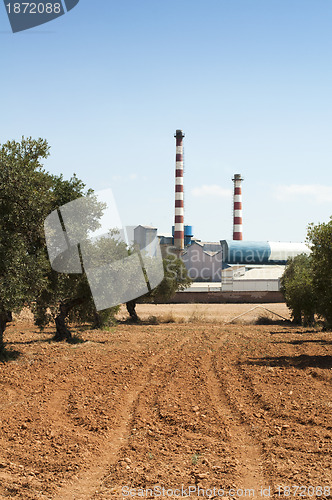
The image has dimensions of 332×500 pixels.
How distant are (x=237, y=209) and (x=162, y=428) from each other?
9703cm

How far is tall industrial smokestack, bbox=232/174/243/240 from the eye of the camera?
10356cm

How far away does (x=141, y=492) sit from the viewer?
7.17 meters

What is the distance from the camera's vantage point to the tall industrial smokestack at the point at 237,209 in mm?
103562

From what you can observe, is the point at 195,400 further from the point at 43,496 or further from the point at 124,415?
the point at 43,496

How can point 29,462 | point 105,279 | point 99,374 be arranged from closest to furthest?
point 29,462 < point 99,374 < point 105,279

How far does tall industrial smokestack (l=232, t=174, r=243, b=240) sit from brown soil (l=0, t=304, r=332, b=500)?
280 ft

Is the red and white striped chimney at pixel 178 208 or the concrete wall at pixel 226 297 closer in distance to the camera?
A: the concrete wall at pixel 226 297

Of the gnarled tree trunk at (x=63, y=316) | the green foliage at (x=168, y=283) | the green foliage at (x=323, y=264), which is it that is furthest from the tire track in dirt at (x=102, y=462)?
the green foliage at (x=168, y=283)

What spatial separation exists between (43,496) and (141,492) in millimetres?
1514

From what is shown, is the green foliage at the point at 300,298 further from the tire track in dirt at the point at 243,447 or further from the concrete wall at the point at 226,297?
the tire track in dirt at the point at 243,447

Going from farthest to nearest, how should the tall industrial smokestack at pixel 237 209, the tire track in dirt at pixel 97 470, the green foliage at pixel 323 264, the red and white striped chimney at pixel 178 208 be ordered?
the tall industrial smokestack at pixel 237 209 < the red and white striped chimney at pixel 178 208 < the green foliage at pixel 323 264 < the tire track in dirt at pixel 97 470

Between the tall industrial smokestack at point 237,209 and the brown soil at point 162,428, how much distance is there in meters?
85.5

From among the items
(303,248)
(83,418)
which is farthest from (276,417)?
(303,248)

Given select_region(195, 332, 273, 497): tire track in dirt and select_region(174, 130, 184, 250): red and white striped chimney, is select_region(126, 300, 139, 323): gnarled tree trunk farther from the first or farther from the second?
select_region(174, 130, 184, 250): red and white striped chimney
